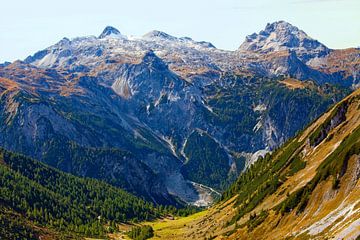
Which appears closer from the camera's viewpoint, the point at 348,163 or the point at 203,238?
the point at 348,163

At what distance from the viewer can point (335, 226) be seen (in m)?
115

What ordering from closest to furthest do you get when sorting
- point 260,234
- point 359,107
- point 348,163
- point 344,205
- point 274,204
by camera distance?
1. point 344,205
2. point 348,163
3. point 260,234
4. point 274,204
5. point 359,107

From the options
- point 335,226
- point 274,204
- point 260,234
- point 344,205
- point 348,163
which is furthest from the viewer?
point 274,204

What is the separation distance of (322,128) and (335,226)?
292 feet

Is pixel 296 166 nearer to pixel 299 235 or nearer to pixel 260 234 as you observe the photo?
pixel 260 234

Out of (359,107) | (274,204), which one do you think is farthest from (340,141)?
(274,204)

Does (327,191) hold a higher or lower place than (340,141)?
lower

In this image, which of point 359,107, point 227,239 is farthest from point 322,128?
point 227,239

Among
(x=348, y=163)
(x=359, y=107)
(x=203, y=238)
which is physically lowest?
(x=203, y=238)

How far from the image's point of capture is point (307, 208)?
14312 centimetres

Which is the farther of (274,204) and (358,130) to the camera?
(274,204)

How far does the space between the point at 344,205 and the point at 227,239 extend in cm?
6058

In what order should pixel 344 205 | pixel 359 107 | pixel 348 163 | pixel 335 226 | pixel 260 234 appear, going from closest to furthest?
pixel 335 226 < pixel 344 205 < pixel 348 163 < pixel 260 234 < pixel 359 107

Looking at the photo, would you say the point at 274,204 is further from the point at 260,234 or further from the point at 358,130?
the point at 358,130
